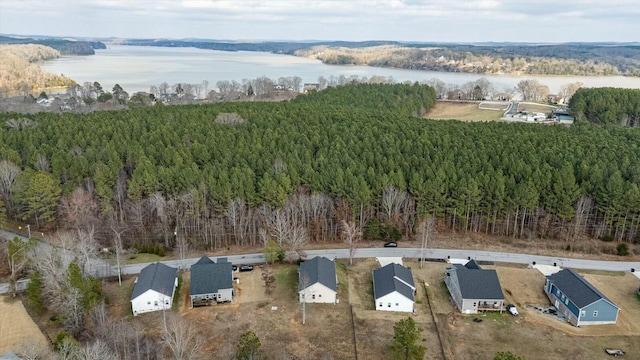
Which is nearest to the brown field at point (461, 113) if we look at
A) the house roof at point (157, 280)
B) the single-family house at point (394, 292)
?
the single-family house at point (394, 292)

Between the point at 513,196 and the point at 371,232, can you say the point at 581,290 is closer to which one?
the point at 513,196

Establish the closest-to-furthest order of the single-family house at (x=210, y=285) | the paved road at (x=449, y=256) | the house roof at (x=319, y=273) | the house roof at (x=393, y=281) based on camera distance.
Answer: the house roof at (x=393, y=281), the single-family house at (x=210, y=285), the house roof at (x=319, y=273), the paved road at (x=449, y=256)

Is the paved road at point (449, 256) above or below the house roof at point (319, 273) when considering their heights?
below

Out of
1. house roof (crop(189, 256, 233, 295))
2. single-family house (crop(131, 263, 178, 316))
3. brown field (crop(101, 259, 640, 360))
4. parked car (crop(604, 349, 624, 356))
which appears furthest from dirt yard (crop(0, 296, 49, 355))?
parked car (crop(604, 349, 624, 356))

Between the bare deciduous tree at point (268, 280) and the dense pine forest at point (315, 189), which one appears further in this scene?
the dense pine forest at point (315, 189)

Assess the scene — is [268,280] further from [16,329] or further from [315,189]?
[16,329]

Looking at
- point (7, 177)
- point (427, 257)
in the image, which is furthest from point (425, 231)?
point (7, 177)

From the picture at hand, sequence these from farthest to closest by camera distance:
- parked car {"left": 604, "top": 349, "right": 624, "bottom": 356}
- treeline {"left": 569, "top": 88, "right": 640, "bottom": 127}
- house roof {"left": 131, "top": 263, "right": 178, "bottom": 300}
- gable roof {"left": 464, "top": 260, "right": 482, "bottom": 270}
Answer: treeline {"left": 569, "top": 88, "right": 640, "bottom": 127}
gable roof {"left": 464, "top": 260, "right": 482, "bottom": 270}
house roof {"left": 131, "top": 263, "right": 178, "bottom": 300}
parked car {"left": 604, "top": 349, "right": 624, "bottom": 356}

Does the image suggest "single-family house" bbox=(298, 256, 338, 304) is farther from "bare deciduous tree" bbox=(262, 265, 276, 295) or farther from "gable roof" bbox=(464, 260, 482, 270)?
"gable roof" bbox=(464, 260, 482, 270)

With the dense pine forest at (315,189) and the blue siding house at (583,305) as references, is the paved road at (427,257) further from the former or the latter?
the blue siding house at (583,305)
